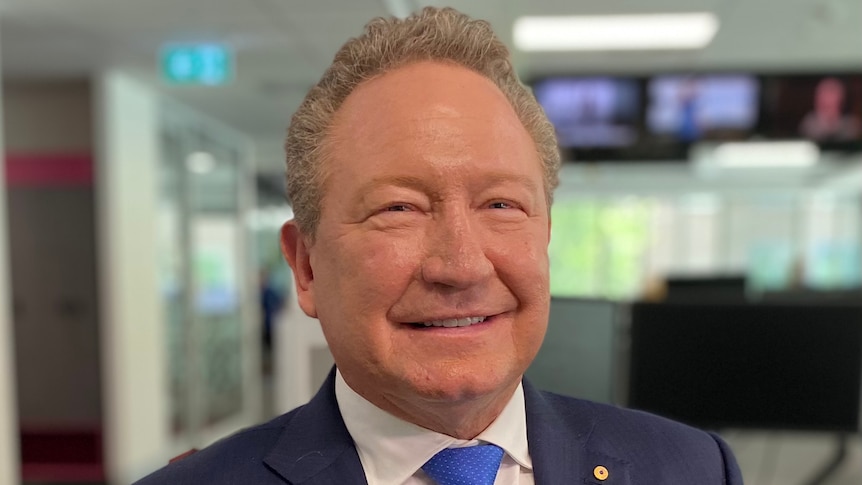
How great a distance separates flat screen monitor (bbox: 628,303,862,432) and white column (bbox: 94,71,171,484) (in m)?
3.53

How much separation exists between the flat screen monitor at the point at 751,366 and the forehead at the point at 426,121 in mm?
1317

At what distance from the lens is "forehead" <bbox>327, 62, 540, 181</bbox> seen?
31.5 inches

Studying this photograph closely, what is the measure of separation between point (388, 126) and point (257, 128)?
575cm

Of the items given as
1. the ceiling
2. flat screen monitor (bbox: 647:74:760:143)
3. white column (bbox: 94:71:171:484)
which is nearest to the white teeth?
the ceiling

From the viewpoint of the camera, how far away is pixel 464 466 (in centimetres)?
85

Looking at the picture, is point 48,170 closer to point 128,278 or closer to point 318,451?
point 128,278

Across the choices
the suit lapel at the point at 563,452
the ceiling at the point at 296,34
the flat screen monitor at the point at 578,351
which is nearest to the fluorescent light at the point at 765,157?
the ceiling at the point at 296,34

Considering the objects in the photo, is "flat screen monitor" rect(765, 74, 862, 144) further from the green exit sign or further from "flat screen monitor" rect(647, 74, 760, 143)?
the green exit sign

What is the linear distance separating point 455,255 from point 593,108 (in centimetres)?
338

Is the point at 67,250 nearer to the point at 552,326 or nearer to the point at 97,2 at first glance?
the point at 97,2

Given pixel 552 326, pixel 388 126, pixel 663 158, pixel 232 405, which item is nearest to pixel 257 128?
pixel 232 405

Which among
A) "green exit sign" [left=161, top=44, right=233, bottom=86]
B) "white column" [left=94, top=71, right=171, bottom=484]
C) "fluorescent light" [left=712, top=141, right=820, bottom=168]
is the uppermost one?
"green exit sign" [left=161, top=44, right=233, bottom=86]

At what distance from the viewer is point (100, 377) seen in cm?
430

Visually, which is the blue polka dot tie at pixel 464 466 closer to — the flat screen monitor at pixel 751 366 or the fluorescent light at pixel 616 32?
the flat screen monitor at pixel 751 366
